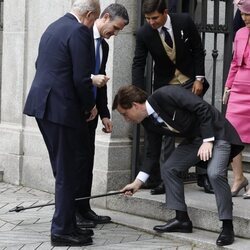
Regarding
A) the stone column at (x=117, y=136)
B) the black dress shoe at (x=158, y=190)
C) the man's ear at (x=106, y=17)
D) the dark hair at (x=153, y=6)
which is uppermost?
the dark hair at (x=153, y=6)

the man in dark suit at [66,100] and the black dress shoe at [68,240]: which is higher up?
the man in dark suit at [66,100]

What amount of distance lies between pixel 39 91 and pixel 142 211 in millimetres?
1667

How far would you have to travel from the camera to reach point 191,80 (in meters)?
7.10

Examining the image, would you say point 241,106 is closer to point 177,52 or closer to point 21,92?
point 177,52

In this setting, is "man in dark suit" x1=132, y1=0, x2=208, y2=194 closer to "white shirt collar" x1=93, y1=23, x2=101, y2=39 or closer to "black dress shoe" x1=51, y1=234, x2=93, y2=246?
"white shirt collar" x1=93, y1=23, x2=101, y2=39

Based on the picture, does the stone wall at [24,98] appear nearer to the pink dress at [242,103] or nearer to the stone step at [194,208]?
the stone step at [194,208]

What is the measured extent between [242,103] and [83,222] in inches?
68.1

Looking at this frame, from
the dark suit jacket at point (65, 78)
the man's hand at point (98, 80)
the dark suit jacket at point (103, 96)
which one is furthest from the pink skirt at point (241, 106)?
the dark suit jacket at point (65, 78)

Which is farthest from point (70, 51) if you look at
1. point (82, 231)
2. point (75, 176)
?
point (82, 231)

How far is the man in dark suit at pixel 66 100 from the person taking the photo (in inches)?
232

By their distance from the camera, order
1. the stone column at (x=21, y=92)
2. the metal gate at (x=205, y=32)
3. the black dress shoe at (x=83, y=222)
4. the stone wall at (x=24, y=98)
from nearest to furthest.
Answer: the black dress shoe at (x=83, y=222) < the metal gate at (x=205, y=32) < the stone wall at (x=24, y=98) < the stone column at (x=21, y=92)

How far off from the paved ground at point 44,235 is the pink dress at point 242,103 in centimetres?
124

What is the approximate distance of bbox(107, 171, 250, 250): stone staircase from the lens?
20.2ft

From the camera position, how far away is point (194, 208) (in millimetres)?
6555
